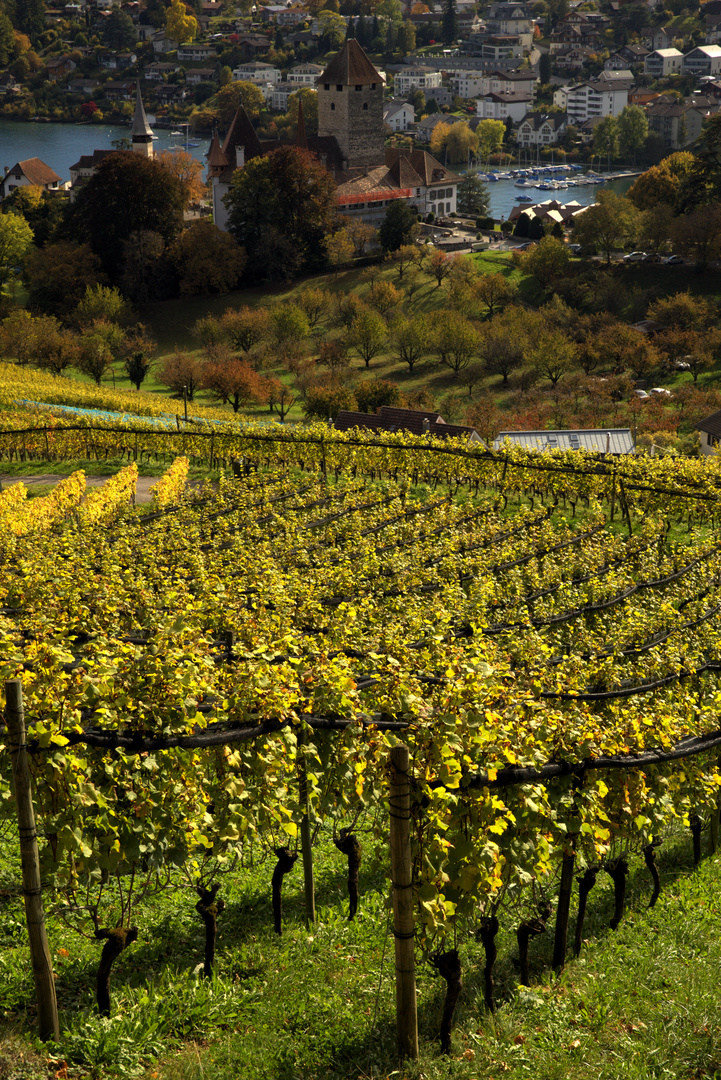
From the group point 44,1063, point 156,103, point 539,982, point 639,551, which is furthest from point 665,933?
point 156,103

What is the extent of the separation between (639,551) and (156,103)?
510ft

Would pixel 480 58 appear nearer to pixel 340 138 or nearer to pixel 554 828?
pixel 340 138

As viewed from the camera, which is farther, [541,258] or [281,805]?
[541,258]

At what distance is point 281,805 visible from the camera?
5633mm

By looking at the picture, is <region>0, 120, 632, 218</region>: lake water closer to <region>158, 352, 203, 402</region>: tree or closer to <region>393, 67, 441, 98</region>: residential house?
<region>393, 67, 441, 98</region>: residential house

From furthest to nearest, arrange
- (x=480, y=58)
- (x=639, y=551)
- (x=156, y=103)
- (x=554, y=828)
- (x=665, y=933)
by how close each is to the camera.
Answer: (x=480, y=58) < (x=156, y=103) < (x=639, y=551) < (x=665, y=933) < (x=554, y=828)

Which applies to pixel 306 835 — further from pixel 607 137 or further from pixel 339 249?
pixel 607 137

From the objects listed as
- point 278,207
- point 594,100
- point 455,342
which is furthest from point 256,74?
point 455,342

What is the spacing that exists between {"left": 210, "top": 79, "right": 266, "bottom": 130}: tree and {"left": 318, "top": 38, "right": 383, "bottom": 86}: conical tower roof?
6226 centimetres

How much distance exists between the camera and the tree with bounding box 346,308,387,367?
55.3m

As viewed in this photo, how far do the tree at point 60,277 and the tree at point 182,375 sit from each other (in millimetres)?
12253

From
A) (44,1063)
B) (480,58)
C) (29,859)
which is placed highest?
(480,58)

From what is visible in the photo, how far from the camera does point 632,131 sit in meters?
117

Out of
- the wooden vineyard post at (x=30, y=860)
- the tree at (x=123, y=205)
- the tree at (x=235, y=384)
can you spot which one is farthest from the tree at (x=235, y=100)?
the wooden vineyard post at (x=30, y=860)
